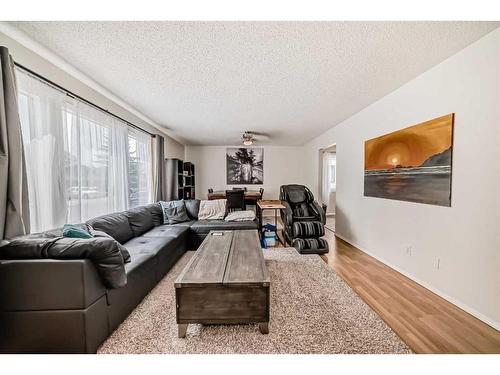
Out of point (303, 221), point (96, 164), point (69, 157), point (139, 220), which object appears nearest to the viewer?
point (69, 157)

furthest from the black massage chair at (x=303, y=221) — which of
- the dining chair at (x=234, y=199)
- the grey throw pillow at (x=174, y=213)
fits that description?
the grey throw pillow at (x=174, y=213)

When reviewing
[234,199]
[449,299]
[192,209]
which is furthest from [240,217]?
[449,299]

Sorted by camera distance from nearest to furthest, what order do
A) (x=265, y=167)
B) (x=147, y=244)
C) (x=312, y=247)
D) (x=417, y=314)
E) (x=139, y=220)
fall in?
(x=417, y=314) → (x=147, y=244) → (x=139, y=220) → (x=312, y=247) → (x=265, y=167)

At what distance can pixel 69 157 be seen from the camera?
7.22 ft

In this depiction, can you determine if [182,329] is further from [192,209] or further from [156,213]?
[192,209]

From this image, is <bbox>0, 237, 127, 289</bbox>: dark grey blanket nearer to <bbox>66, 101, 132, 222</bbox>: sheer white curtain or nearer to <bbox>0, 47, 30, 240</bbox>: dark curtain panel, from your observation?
<bbox>0, 47, 30, 240</bbox>: dark curtain panel

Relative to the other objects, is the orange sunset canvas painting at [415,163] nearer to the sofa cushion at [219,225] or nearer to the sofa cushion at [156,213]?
the sofa cushion at [219,225]

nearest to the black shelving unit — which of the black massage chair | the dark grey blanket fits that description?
the black massage chair

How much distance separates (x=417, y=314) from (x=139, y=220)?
3.40m

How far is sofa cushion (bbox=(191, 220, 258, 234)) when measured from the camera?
343 centimetres

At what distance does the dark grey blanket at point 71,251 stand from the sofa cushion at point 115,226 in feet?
3.11

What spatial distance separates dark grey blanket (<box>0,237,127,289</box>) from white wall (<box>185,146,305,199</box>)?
17.6 ft
